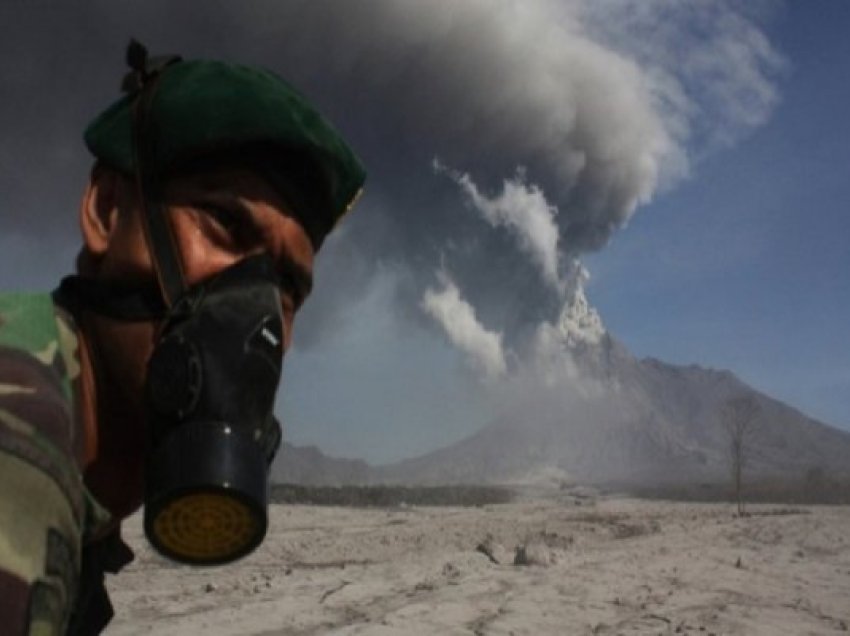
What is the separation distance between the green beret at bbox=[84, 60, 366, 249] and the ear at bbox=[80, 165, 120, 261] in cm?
3

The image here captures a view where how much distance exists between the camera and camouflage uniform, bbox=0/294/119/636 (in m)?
0.60

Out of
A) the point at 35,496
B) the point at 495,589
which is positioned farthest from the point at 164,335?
the point at 495,589

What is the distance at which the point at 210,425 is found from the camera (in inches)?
33.9

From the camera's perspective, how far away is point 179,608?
7312mm

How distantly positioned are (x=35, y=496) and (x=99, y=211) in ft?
1.91

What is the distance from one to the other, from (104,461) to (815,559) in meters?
13.2

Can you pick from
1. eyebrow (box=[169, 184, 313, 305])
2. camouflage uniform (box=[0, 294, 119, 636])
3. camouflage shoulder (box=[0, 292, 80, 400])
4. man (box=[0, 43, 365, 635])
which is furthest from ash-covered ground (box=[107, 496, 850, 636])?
camouflage uniform (box=[0, 294, 119, 636])

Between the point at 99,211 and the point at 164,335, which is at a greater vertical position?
the point at 99,211

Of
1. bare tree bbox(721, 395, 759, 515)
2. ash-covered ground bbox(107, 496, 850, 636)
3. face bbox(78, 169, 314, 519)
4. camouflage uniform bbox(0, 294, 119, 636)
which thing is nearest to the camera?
camouflage uniform bbox(0, 294, 119, 636)

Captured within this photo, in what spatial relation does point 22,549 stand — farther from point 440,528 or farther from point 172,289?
point 440,528

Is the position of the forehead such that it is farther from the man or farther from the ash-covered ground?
the ash-covered ground

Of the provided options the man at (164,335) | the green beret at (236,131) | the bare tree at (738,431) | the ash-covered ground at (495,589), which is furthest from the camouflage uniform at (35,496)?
the bare tree at (738,431)

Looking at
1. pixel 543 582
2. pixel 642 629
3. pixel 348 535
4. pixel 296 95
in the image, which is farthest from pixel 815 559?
pixel 296 95

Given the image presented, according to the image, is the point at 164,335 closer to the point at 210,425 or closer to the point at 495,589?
the point at 210,425
